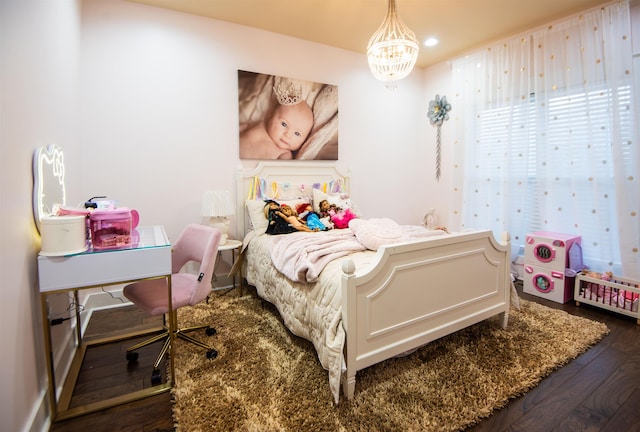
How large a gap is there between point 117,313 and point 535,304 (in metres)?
3.69

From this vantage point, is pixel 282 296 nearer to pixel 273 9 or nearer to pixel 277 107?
pixel 277 107

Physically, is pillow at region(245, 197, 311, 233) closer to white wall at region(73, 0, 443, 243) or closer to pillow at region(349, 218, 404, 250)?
white wall at region(73, 0, 443, 243)

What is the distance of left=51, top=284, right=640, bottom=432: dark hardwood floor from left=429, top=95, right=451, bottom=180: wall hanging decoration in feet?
9.13

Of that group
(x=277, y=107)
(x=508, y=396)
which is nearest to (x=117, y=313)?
(x=277, y=107)

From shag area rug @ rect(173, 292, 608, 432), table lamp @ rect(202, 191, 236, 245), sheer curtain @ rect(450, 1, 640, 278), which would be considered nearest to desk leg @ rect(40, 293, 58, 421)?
shag area rug @ rect(173, 292, 608, 432)

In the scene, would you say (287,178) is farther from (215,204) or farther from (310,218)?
(215,204)

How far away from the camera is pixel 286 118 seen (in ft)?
11.6

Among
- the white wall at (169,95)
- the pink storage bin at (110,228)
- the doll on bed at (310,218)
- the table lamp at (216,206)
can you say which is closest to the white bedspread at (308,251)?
the doll on bed at (310,218)

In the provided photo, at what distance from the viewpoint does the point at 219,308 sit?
2.82 meters

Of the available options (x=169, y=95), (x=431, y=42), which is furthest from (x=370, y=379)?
(x=431, y=42)

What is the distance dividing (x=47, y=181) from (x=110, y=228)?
42 cm

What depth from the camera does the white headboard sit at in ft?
11.0

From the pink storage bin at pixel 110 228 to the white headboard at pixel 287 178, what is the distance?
171cm

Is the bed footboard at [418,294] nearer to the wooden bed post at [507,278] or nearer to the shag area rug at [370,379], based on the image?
the wooden bed post at [507,278]
